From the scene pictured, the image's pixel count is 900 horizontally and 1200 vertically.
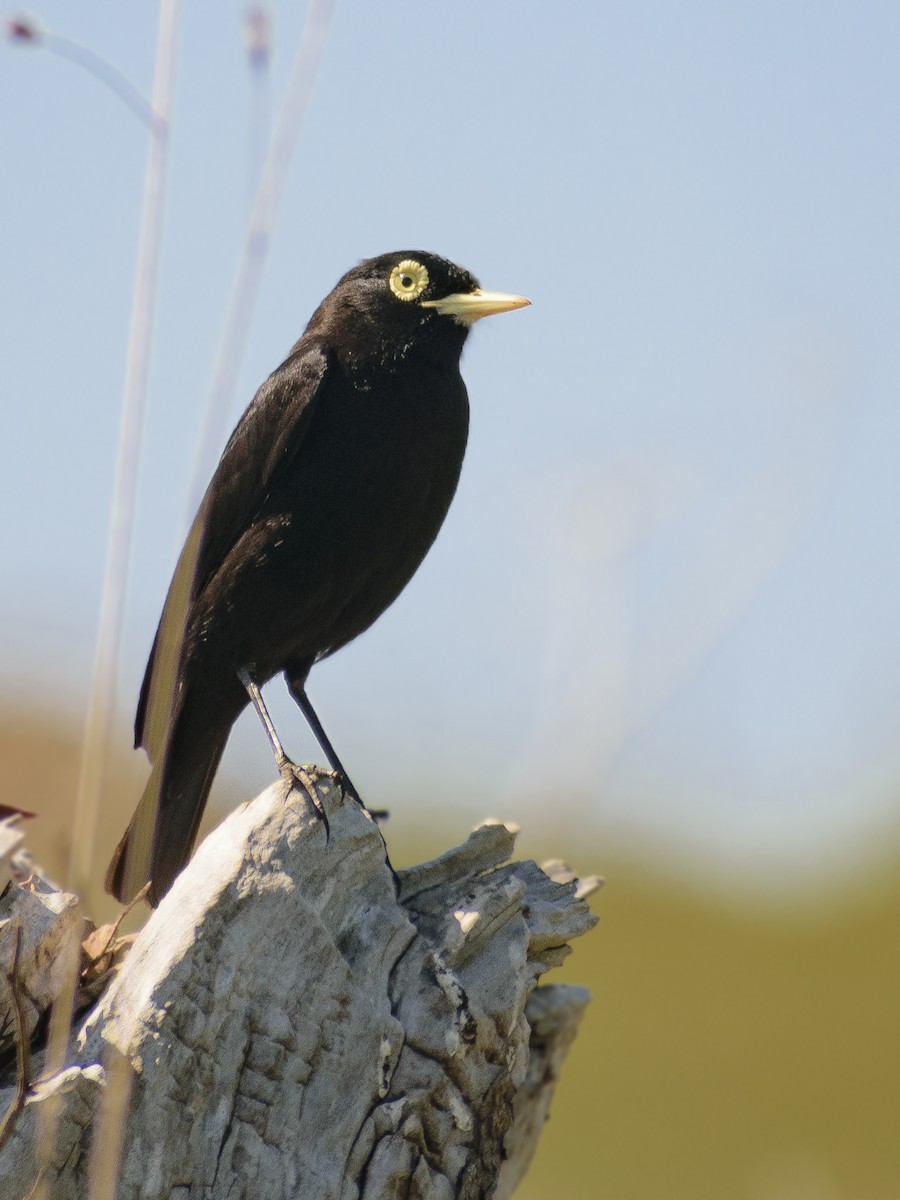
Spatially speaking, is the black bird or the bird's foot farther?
the black bird

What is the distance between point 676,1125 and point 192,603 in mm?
3474

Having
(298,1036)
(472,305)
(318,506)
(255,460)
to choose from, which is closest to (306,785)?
(298,1036)

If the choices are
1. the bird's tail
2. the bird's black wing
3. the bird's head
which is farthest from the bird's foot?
the bird's head

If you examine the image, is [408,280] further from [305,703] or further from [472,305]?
[305,703]

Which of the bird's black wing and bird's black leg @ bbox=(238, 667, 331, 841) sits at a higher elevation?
the bird's black wing

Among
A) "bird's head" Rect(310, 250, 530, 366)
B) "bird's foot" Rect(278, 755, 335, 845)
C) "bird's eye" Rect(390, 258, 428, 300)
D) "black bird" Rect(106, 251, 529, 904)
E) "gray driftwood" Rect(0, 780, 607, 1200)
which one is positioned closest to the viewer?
"gray driftwood" Rect(0, 780, 607, 1200)

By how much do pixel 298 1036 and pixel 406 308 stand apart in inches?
94.6

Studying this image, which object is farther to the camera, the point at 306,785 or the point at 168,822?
the point at 168,822

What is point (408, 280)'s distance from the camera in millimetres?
4730

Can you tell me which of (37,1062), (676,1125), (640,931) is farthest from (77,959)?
(640,931)

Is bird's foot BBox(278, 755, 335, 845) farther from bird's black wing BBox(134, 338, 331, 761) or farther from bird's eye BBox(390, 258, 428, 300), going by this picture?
bird's eye BBox(390, 258, 428, 300)

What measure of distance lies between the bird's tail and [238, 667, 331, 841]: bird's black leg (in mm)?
266

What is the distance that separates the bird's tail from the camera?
152 inches

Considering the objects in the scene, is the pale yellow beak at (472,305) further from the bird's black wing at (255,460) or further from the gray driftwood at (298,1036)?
the gray driftwood at (298,1036)
